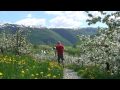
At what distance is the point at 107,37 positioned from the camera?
10.8m

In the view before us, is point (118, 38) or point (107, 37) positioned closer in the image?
point (118, 38)

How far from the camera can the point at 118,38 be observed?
31.4 ft

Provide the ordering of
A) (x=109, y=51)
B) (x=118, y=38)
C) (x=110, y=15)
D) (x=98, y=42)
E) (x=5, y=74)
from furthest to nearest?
(x=98, y=42) → (x=109, y=51) → (x=118, y=38) → (x=110, y=15) → (x=5, y=74)
